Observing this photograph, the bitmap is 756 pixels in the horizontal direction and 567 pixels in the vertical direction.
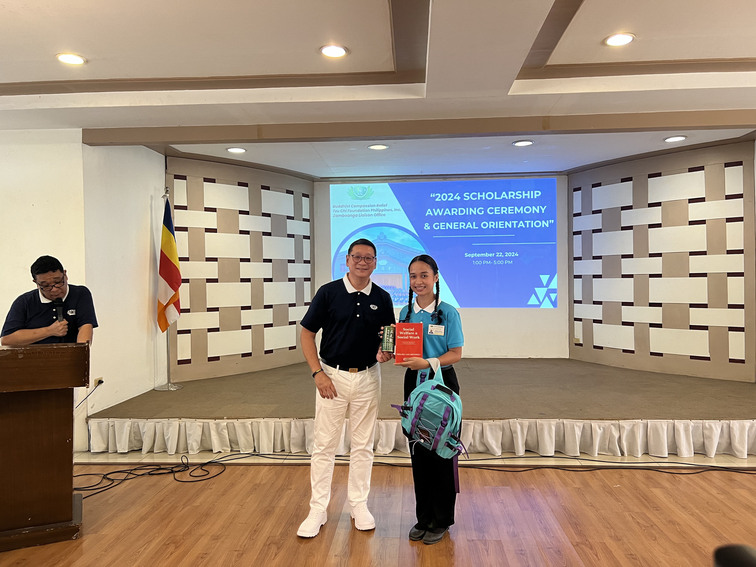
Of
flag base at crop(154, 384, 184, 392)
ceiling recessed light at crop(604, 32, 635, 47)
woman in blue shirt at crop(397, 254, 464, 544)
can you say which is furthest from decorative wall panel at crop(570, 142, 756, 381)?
flag base at crop(154, 384, 184, 392)

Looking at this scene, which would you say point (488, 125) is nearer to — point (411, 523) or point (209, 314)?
point (411, 523)

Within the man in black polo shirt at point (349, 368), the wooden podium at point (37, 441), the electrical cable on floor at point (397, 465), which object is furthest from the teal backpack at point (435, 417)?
the wooden podium at point (37, 441)

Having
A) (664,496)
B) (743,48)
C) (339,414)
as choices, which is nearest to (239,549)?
(339,414)

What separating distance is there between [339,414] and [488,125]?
2547 millimetres

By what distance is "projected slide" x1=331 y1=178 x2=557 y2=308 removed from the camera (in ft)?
20.2

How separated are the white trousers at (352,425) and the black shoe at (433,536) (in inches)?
14.4

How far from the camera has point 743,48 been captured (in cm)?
300

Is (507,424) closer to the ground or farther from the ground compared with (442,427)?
closer to the ground

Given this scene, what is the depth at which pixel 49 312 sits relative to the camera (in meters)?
2.85

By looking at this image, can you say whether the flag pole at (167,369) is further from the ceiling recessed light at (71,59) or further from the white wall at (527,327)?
the white wall at (527,327)

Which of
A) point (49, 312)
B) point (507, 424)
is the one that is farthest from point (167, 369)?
point (507, 424)

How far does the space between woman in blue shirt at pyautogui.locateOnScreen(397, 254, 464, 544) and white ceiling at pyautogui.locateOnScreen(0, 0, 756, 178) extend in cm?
127

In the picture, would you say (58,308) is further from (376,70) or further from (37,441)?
(376,70)

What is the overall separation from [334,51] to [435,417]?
7.21 ft
